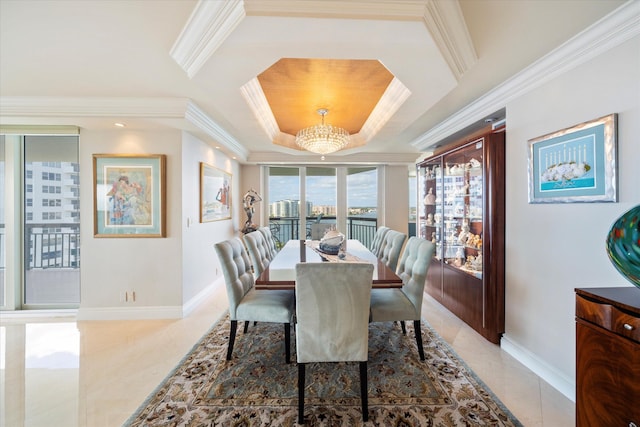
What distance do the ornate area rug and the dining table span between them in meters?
0.74

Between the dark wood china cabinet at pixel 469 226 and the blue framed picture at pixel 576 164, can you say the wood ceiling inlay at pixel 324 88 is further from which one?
the blue framed picture at pixel 576 164

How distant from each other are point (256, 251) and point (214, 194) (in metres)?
1.71

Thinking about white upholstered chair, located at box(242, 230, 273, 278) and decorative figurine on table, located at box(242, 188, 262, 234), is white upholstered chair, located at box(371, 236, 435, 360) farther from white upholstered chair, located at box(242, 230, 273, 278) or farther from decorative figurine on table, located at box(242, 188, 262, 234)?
decorative figurine on table, located at box(242, 188, 262, 234)

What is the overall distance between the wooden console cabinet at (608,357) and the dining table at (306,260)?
97 centimetres

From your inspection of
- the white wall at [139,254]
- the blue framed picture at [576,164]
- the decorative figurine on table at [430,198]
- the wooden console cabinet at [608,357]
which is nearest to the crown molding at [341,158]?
the decorative figurine on table at [430,198]

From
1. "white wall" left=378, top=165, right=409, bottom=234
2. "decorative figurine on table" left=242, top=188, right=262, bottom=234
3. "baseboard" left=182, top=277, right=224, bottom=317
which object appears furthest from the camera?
"white wall" left=378, top=165, right=409, bottom=234

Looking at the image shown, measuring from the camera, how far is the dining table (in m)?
1.85

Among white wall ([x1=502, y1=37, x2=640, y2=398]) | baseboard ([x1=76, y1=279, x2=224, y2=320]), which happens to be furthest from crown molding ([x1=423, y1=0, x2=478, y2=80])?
baseboard ([x1=76, y1=279, x2=224, y2=320])

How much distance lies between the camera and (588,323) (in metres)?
1.20

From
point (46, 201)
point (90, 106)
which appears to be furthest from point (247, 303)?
point (46, 201)

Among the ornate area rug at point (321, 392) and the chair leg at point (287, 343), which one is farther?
the chair leg at point (287, 343)

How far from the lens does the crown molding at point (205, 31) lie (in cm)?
136

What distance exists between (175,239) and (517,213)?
3640mm

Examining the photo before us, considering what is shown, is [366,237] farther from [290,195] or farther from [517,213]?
[517,213]
